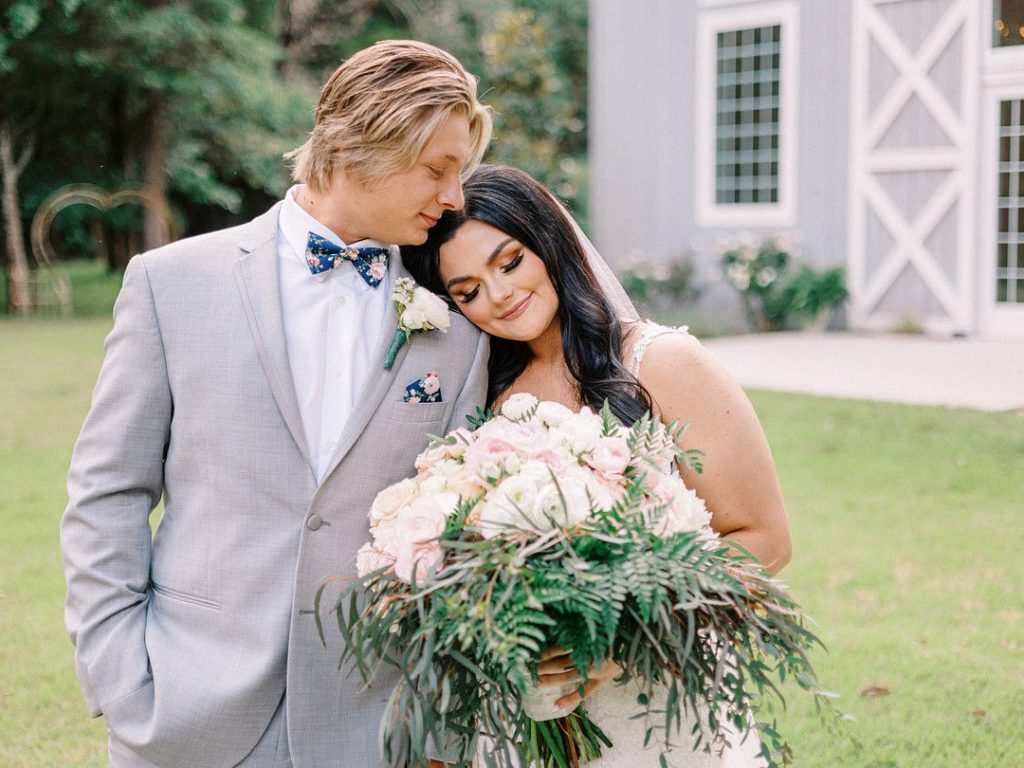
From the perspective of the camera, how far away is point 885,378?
10562 mm

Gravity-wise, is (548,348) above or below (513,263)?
below

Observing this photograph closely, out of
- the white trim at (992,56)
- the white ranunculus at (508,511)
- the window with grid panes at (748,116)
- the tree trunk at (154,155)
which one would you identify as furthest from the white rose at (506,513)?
the tree trunk at (154,155)

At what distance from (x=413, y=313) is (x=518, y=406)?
12.0 inches

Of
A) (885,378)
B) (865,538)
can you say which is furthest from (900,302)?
(865,538)

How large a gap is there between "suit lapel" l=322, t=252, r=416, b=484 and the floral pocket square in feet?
0.16

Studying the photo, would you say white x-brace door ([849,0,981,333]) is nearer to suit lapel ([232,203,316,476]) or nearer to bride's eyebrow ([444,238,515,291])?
bride's eyebrow ([444,238,515,291])

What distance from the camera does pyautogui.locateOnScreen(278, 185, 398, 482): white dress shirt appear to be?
2.39 metres

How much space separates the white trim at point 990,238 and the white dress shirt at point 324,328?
1159 cm

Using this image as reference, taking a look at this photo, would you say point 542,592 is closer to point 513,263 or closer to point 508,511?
point 508,511

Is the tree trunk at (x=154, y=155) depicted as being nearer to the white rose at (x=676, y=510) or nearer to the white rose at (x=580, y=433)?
the white rose at (x=580, y=433)

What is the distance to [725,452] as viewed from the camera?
2.63 m

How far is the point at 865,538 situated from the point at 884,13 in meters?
9.02

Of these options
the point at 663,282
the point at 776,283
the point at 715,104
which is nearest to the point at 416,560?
the point at 776,283

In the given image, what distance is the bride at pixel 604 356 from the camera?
2.62m
